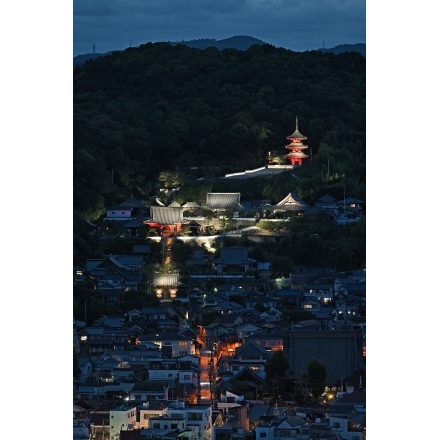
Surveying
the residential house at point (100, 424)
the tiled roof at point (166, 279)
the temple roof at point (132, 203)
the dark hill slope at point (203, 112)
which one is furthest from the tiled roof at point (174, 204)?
the residential house at point (100, 424)

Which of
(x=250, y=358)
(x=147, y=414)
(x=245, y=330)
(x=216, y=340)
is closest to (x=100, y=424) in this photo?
(x=147, y=414)

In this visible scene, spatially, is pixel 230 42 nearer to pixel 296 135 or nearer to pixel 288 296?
pixel 296 135

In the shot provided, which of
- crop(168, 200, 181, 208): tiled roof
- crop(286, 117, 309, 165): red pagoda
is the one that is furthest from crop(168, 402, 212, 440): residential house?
crop(286, 117, 309, 165): red pagoda

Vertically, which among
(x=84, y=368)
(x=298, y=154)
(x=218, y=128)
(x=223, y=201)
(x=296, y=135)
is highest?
(x=218, y=128)
